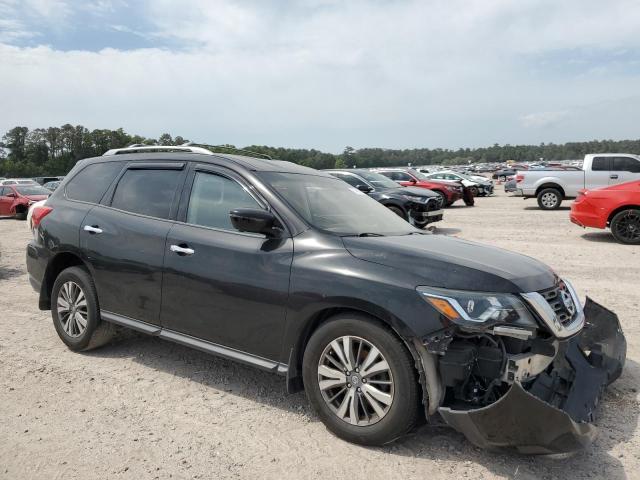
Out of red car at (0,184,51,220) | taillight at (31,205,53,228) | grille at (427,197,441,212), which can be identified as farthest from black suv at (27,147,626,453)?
red car at (0,184,51,220)

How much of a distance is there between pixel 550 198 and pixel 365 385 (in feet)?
60.0

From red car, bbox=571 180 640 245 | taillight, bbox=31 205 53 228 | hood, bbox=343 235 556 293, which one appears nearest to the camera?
hood, bbox=343 235 556 293

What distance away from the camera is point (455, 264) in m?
3.05

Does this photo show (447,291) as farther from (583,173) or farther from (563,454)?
(583,173)

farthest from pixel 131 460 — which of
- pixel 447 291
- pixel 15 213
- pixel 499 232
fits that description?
pixel 15 213

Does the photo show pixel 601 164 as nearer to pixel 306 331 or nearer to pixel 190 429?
pixel 306 331

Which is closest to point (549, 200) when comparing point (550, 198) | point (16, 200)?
point (550, 198)

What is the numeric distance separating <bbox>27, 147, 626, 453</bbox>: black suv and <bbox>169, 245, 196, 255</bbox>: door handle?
0.02 m

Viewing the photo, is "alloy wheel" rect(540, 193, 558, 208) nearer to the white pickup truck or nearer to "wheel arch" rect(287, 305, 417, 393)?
the white pickup truck

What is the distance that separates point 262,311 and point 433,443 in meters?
1.32

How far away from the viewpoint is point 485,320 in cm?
281

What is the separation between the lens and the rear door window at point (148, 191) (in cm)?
424

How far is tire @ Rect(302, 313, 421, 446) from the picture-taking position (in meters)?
2.91

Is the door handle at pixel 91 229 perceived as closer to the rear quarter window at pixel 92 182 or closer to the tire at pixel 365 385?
the rear quarter window at pixel 92 182
